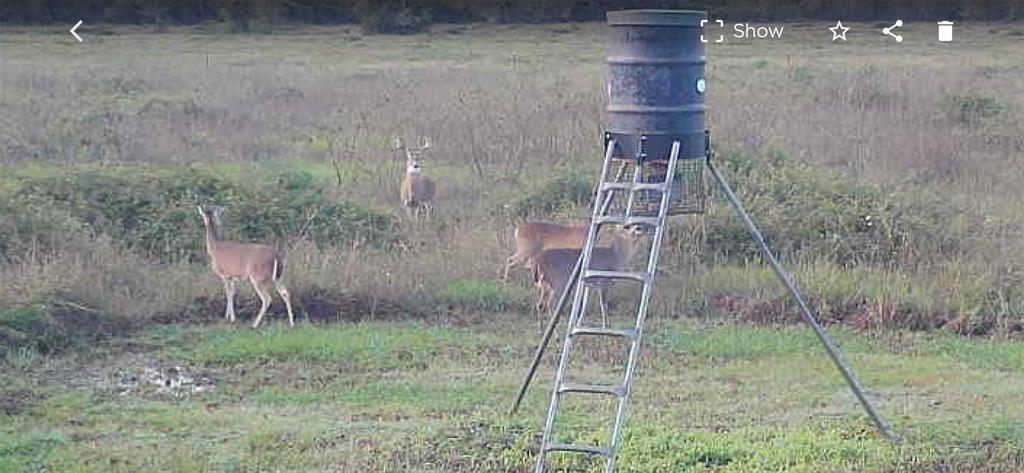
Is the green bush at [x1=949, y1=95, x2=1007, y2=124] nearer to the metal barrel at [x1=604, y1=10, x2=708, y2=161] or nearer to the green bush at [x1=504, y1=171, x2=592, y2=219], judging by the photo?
the green bush at [x1=504, y1=171, x2=592, y2=219]

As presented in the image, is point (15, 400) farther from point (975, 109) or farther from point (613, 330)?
point (975, 109)

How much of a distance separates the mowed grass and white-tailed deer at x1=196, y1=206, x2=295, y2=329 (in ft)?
0.80

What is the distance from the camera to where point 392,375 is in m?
9.94

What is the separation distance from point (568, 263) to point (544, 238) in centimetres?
111

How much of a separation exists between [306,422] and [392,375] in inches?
48.2

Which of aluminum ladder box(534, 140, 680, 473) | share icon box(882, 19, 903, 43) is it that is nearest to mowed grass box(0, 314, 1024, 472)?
aluminum ladder box(534, 140, 680, 473)

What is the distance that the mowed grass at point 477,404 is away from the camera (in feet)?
26.4

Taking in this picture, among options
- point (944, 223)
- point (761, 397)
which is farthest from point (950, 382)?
point (944, 223)

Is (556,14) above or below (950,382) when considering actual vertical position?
above

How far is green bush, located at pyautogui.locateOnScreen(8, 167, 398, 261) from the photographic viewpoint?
493 inches

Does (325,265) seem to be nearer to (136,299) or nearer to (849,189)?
(136,299)

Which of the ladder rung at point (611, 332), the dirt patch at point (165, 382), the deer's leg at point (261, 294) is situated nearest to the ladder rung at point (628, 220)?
the ladder rung at point (611, 332)

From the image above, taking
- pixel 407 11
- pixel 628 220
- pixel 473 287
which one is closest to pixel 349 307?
pixel 473 287

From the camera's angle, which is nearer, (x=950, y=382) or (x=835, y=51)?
(x=950, y=382)
